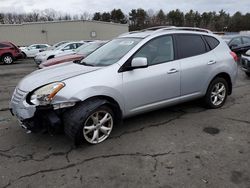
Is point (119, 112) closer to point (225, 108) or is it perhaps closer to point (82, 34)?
point (225, 108)

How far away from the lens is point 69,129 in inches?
128

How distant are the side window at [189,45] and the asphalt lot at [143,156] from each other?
1256 millimetres

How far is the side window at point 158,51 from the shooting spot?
13.1ft

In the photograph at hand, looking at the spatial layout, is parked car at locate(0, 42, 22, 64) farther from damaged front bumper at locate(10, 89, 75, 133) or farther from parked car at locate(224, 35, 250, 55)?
damaged front bumper at locate(10, 89, 75, 133)

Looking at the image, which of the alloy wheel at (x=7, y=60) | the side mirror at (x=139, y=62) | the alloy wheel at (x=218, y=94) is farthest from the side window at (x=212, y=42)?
the alloy wheel at (x=7, y=60)

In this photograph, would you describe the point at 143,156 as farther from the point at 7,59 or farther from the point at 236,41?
the point at 7,59

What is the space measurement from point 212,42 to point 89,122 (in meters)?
3.15

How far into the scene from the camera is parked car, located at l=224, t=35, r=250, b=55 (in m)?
13.1

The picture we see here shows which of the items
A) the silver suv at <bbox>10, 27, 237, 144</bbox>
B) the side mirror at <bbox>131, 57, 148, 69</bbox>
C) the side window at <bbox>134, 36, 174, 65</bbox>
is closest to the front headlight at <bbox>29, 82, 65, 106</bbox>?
the silver suv at <bbox>10, 27, 237, 144</bbox>

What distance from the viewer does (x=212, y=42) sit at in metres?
4.92

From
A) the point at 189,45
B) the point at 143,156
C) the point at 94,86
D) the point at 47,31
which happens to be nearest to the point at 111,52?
the point at 94,86

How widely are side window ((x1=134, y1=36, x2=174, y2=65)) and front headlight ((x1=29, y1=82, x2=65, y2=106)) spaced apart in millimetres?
1368

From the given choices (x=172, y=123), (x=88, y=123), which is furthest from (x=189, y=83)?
(x=88, y=123)

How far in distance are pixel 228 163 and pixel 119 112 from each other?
1692 millimetres
